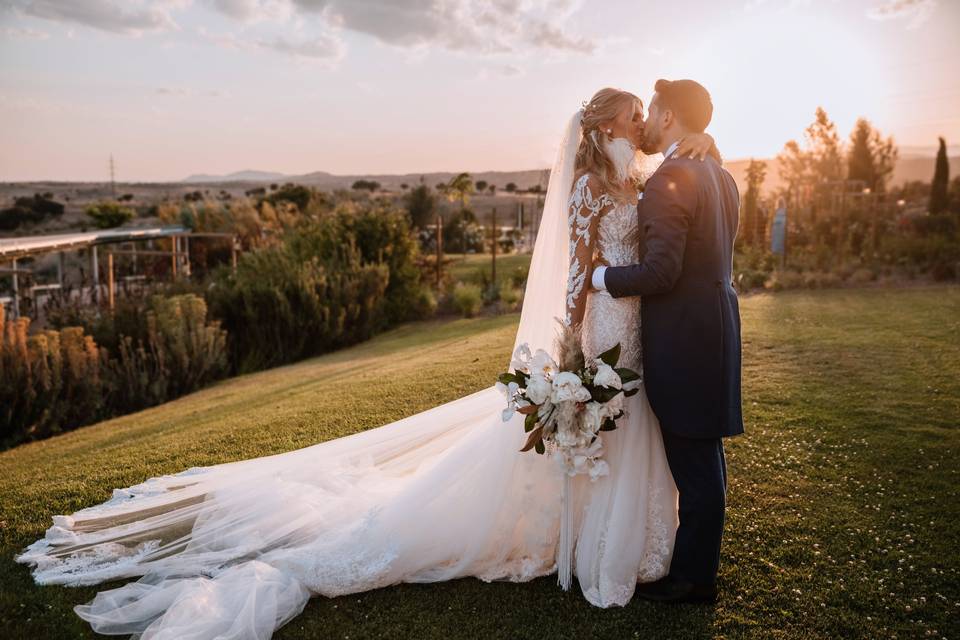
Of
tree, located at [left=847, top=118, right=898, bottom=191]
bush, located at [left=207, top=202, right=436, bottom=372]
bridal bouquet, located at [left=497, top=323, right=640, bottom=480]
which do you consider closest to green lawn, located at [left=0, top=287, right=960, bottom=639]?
bridal bouquet, located at [left=497, top=323, right=640, bottom=480]

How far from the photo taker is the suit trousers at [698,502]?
10.1ft

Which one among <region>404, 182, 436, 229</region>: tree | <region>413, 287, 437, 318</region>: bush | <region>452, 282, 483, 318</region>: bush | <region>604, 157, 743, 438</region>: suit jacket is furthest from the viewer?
<region>404, 182, 436, 229</region>: tree

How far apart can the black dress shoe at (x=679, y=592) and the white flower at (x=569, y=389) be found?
1035mm

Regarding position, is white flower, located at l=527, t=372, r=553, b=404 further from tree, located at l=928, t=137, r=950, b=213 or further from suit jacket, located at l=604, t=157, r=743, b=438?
tree, located at l=928, t=137, r=950, b=213

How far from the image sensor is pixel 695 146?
9.77 feet

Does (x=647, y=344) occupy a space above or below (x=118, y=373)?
above

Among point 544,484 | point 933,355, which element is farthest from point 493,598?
point 933,355

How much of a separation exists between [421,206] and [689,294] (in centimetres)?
3238

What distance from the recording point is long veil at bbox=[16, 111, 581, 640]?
10.3 ft

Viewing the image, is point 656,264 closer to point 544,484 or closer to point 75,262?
point 544,484

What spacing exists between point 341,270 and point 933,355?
35.3ft

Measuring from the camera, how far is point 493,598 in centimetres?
326

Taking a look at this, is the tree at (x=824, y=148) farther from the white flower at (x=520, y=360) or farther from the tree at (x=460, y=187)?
the white flower at (x=520, y=360)

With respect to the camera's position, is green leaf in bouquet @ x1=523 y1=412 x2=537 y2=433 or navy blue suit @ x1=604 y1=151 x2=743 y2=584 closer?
navy blue suit @ x1=604 y1=151 x2=743 y2=584
